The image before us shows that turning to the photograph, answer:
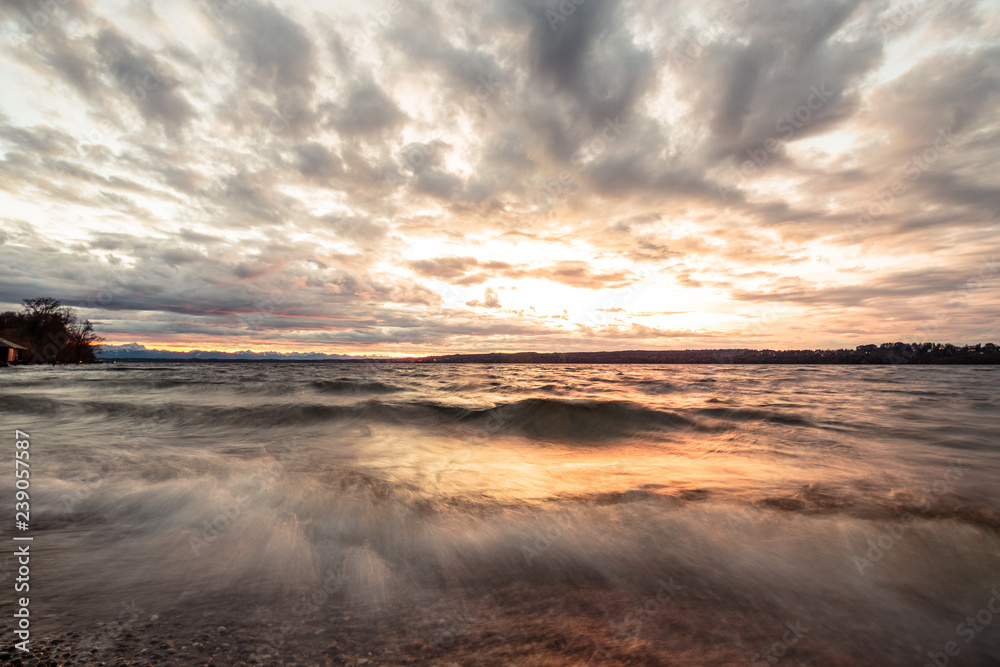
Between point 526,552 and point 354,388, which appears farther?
point 354,388

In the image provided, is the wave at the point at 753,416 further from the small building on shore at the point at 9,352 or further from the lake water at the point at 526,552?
the small building on shore at the point at 9,352

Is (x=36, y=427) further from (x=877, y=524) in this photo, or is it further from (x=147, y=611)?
(x=877, y=524)

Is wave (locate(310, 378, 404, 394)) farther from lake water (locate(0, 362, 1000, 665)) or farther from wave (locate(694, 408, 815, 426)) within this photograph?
wave (locate(694, 408, 815, 426))

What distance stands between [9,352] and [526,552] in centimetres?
8466

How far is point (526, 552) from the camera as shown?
3.88 meters

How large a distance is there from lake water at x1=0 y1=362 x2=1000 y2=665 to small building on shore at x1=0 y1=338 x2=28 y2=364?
70.0 m

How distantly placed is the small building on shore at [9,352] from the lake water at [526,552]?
70043mm

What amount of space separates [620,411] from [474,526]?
A: 35.3 feet

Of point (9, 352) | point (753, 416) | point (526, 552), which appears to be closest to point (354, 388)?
point (753, 416)

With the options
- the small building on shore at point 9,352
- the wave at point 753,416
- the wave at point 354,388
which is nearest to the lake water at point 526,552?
the wave at point 753,416

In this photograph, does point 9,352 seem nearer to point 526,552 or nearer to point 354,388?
point 354,388

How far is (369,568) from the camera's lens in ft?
11.3

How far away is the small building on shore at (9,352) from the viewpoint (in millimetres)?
52866

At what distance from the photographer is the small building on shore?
52.9 m
